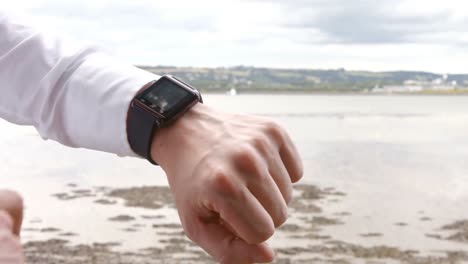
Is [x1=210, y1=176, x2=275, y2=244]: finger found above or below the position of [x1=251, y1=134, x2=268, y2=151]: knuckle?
below

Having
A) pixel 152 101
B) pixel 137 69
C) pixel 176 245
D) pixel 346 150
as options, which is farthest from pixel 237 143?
pixel 346 150

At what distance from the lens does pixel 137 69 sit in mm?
1301

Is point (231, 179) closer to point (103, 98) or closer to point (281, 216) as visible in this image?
point (281, 216)

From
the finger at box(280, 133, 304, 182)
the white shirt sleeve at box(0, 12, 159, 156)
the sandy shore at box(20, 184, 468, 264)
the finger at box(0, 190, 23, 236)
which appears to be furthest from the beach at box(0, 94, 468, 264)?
the finger at box(0, 190, 23, 236)

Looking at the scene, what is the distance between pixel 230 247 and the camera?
1.00 m

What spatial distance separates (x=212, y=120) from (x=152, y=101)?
0.17m

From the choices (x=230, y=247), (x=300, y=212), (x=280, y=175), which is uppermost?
(x=280, y=175)

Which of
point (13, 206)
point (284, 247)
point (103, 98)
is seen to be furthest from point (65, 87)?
point (284, 247)

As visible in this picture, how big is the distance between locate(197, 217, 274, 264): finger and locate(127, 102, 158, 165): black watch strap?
203mm

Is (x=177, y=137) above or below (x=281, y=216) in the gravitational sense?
above

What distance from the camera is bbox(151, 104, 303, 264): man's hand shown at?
0.94 meters

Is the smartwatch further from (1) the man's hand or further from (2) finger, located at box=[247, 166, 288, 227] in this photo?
(2) finger, located at box=[247, 166, 288, 227]

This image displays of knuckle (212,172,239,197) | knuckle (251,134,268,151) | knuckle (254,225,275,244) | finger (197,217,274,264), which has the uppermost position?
knuckle (251,134,268,151)

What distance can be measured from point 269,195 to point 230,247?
98mm
